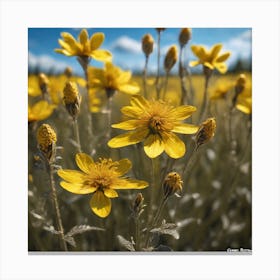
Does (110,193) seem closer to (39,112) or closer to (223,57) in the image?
(39,112)

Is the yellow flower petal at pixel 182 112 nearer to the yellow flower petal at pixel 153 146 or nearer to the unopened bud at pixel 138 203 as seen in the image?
the yellow flower petal at pixel 153 146

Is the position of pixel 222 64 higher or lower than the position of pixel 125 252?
higher

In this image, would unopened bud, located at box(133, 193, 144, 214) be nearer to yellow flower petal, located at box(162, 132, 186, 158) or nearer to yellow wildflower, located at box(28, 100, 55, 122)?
yellow flower petal, located at box(162, 132, 186, 158)

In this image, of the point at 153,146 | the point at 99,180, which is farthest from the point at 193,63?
the point at 99,180

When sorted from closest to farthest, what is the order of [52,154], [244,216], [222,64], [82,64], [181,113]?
[52,154], [181,113], [82,64], [222,64], [244,216]

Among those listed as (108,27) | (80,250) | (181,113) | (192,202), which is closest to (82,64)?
(108,27)

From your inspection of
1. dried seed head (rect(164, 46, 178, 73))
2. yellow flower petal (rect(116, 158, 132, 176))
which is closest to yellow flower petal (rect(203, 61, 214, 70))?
dried seed head (rect(164, 46, 178, 73))
